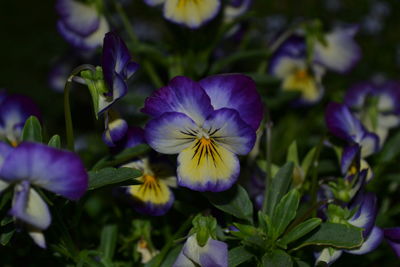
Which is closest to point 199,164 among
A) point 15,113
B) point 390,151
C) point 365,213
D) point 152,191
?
point 152,191

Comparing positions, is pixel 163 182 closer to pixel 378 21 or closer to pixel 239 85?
pixel 239 85

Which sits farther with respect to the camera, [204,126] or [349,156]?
[349,156]

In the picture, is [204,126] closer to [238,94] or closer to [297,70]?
[238,94]

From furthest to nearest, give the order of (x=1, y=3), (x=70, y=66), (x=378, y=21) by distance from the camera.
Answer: (x=1, y=3), (x=378, y=21), (x=70, y=66)

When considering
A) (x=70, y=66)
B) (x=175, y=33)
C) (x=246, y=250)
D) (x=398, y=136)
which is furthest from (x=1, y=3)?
(x=246, y=250)

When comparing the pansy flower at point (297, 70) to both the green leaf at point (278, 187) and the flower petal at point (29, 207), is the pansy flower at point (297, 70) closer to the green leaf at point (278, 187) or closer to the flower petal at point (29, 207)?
the green leaf at point (278, 187)
